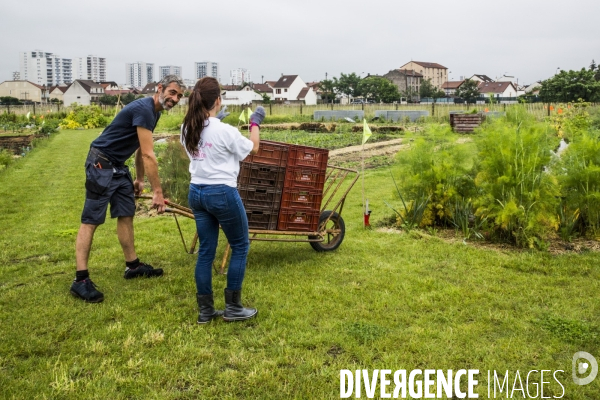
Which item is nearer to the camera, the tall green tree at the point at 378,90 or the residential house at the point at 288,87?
the tall green tree at the point at 378,90

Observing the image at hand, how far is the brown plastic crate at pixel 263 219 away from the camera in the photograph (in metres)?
5.59

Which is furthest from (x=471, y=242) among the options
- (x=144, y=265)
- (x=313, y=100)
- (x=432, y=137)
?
(x=313, y=100)

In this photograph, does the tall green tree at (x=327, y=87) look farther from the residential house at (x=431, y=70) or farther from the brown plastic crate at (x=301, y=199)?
the brown plastic crate at (x=301, y=199)

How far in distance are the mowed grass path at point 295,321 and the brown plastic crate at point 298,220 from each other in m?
0.38

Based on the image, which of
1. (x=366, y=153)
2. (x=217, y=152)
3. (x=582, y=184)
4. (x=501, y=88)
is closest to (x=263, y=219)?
(x=217, y=152)

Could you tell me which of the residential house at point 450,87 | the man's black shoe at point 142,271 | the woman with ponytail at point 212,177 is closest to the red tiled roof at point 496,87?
the residential house at point 450,87

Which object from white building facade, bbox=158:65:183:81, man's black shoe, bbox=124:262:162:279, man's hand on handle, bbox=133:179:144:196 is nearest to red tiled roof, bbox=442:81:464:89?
white building facade, bbox=158:65:183:81

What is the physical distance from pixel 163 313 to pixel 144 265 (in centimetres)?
117

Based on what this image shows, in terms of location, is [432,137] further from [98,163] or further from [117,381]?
[117,381]

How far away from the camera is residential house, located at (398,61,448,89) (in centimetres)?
13175

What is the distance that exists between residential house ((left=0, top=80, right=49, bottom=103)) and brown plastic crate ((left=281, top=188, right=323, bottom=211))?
12271 centimetres

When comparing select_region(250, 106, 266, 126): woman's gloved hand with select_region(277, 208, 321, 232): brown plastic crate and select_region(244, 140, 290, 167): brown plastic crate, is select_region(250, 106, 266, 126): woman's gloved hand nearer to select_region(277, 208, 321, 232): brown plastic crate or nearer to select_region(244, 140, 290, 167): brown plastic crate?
select_region(244, 140, 290, 167): brown plastic crate

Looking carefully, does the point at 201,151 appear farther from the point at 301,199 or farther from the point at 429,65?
the point at 429,65

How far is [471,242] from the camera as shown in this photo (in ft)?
21.4
